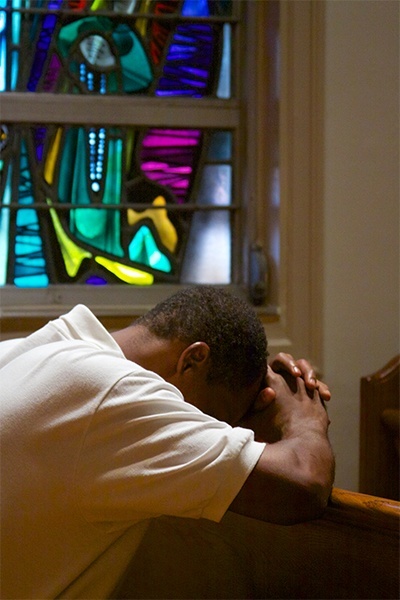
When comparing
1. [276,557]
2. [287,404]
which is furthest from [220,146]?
[276,557]

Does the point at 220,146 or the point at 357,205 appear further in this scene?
the point at 220,146

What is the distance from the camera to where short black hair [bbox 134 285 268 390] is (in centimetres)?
169

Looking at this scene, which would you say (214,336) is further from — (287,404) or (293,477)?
(293,477)

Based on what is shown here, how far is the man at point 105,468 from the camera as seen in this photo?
1.33 m

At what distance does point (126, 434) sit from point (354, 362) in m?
2.17

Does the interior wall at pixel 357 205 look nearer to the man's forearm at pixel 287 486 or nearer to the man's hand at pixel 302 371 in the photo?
the man's hand at pixel 302 371

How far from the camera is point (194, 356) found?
5.46 feet

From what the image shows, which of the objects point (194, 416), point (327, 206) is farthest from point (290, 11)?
point (194, 416)

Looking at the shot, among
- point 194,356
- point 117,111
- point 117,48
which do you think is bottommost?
point 194,356

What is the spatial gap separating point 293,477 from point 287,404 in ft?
1.24

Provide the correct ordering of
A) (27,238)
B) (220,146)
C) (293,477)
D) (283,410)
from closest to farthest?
1. (293,477)
2. (283,410)
3. (27,238)
4. (220,146)

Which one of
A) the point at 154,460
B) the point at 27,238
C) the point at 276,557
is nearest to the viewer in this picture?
the point at 154,460

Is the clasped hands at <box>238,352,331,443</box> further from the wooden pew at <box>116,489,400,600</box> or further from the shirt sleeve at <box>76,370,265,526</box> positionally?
the shirt sleeve at <box>76,370,265,526</box>

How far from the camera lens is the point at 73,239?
3.56 m
